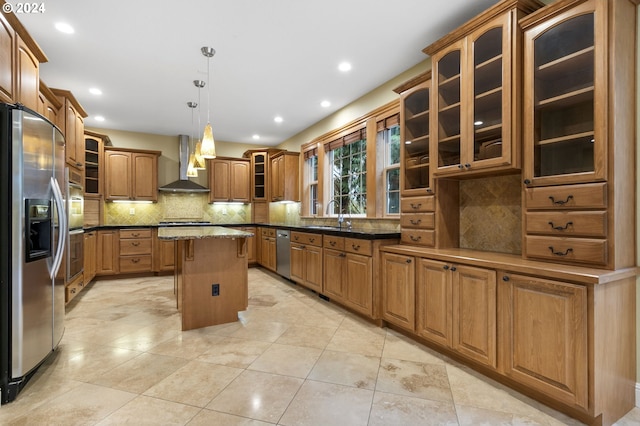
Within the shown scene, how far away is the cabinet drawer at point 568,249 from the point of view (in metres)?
1.69

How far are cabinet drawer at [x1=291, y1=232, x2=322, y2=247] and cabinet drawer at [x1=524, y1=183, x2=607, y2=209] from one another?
98.0 inches

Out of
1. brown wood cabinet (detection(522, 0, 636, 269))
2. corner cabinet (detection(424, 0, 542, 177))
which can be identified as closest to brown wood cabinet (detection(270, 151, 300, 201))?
corner cabinet (detection(424, 0, 542, 177))

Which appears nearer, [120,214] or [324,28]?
[324,28]

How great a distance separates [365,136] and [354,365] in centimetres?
304

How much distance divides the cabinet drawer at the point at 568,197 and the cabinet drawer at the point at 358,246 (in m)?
1.45

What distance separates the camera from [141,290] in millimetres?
4664

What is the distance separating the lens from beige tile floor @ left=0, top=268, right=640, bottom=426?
1704mm

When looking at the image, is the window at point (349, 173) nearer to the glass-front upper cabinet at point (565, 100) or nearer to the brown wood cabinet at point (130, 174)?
the glass-front upper cabinet at point (565, 100)

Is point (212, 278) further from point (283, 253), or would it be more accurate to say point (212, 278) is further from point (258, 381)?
point (283, 253)

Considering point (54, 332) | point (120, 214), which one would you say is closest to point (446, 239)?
point (54, 332)

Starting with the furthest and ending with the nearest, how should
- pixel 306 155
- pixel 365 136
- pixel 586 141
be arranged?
1. pixel 306 155
2. pixel 365 136
3. pixel 586 141

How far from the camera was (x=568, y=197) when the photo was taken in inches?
72.2

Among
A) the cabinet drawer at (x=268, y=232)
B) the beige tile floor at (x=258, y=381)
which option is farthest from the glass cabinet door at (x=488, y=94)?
the cabinet drawer at (x=268, y=232)

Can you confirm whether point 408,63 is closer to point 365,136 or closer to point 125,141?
point 365,136
